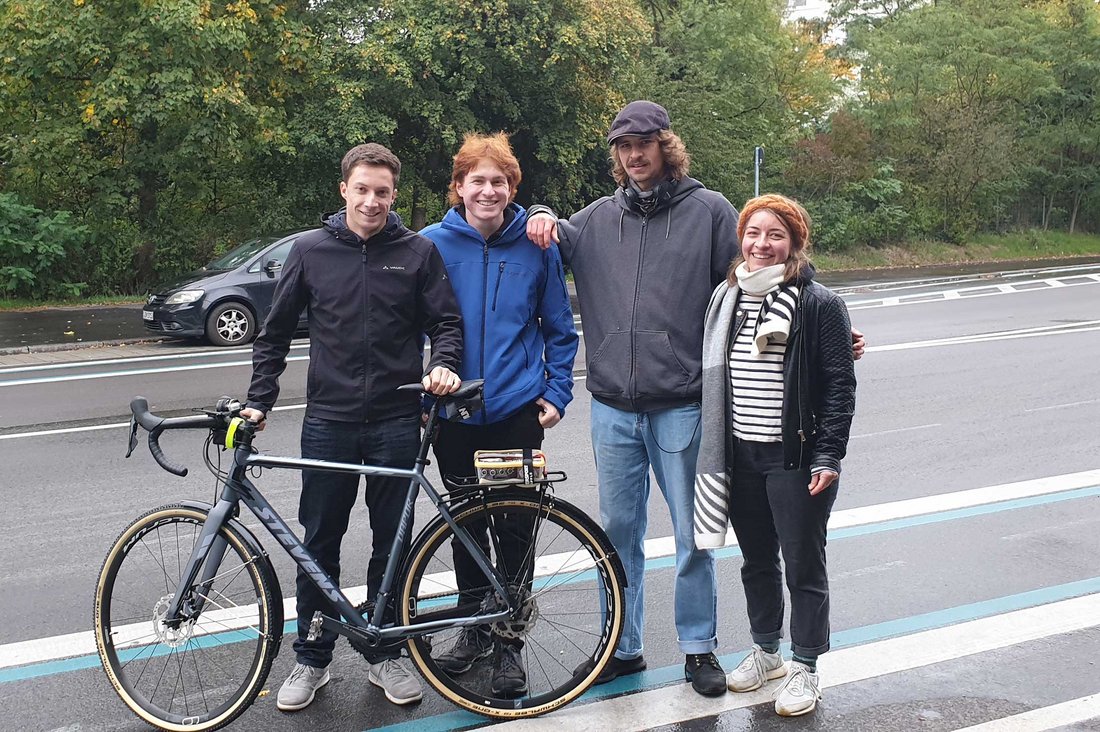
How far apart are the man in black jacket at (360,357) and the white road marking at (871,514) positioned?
0.44 m

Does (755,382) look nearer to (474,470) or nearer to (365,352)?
(474,470)

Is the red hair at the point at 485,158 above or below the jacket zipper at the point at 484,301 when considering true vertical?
above

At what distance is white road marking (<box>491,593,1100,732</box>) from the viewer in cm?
368

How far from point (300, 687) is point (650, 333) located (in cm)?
180

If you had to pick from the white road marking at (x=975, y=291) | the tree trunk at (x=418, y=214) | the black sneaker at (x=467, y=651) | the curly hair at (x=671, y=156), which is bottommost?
the white road marking at (x=975, y=291)

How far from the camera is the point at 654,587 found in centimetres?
496

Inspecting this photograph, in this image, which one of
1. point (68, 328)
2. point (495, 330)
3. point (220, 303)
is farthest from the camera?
point (68, 328)

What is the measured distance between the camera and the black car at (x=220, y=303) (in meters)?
13.9

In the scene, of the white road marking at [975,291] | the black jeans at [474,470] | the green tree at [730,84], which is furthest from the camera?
the green tree at [730,84]

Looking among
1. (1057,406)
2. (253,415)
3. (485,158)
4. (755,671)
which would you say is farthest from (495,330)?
(1057,406)

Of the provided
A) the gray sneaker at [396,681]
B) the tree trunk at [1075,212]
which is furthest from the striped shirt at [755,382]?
the tree trunk at [1075,212]

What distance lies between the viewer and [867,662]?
414 centimetres

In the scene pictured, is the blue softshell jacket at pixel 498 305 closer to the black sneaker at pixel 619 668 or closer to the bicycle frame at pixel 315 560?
the bicycle frame at pixel 315 560

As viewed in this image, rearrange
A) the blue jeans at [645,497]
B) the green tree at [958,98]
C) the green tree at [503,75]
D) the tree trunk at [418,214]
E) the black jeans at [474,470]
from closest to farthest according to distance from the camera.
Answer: the black jeans at [474,470], the blue jeans at [645,497], the green tree at [503,75], the tree trunk at [418,214], the green tree at [958,98]
